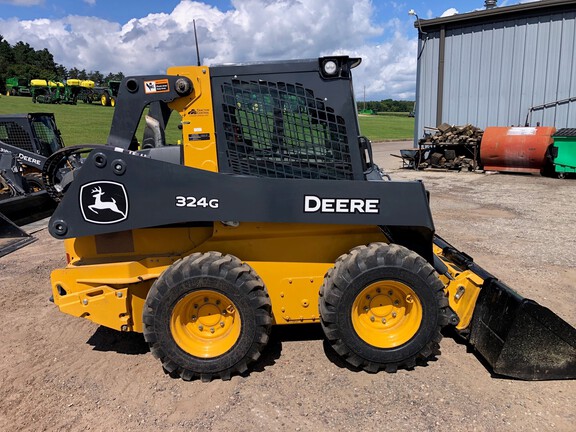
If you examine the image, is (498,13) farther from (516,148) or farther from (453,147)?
(516,148)

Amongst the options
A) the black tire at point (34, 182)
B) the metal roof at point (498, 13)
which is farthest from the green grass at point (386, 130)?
the black tire at point (34, 182)

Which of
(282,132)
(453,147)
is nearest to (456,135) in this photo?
(453,147)

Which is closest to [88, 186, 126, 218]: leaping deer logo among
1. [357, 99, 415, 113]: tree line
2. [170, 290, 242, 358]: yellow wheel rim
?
[170, 290, 242, 358]: yellow wheel rim

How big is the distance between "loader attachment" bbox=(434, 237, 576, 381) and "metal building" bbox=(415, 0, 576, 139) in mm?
14852

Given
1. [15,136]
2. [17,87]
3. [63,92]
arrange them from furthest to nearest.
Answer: [17,87] → [63,92] → [15,136]

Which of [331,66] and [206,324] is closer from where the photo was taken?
[331,66]

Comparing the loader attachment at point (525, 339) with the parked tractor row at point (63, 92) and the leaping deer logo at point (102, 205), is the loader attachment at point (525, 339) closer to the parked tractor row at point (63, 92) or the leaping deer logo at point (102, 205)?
the leaping deer logo at point (102, 205)

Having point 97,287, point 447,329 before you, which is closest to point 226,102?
point 97,287

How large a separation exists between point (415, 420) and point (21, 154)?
35.4 ft

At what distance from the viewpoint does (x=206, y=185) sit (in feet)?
11.2

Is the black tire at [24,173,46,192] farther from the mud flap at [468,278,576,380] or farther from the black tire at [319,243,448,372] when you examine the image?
the mud flap at [468,278,576,380]

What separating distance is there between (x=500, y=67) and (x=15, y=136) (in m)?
15.4

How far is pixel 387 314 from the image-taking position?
3.74m

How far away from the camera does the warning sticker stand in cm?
360
